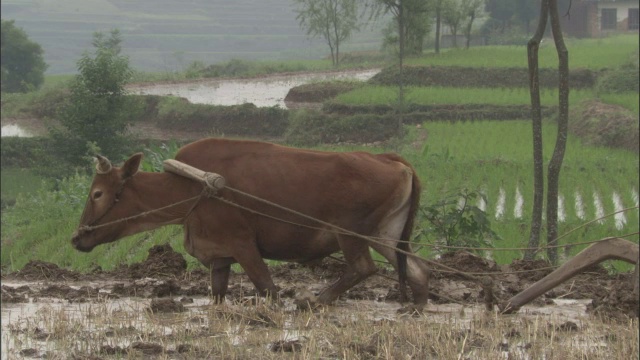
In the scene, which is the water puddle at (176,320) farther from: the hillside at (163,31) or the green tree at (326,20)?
the hillside at (163,31)

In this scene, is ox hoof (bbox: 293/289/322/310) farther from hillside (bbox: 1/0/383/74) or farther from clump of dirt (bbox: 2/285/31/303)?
hillside (bbox: 1/0/383/74)

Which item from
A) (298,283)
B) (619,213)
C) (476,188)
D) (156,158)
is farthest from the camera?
(156,158)

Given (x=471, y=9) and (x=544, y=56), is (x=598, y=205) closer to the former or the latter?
(x=544, y=56)

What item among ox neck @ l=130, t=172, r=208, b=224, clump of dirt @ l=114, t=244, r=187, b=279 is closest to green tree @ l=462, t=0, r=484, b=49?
clump of dirt @ l=114, t=244, r=187, b=279

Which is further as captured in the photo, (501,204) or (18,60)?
(18,60)

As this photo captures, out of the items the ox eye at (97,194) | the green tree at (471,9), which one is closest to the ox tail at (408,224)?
the ox eye at (97,194)

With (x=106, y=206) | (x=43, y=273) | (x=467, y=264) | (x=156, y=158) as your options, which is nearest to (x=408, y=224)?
(x=467, y=264)

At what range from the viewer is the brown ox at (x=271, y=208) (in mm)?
7016

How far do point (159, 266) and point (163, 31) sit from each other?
130 ft

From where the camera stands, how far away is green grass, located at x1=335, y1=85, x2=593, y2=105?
2539cm

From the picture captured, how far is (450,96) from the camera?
26.1 meters

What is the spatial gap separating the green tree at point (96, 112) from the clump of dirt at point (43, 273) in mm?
10372

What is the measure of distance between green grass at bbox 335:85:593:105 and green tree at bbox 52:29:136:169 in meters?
7.06

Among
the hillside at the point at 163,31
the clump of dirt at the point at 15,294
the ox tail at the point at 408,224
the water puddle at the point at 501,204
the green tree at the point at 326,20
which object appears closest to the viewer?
the ox tail at the point at 408,224
